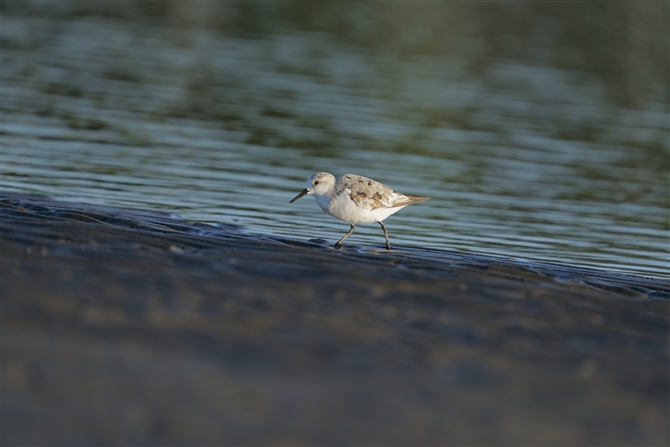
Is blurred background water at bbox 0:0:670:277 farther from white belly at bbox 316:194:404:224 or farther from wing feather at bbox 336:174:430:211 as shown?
wing feather at bbox 336:174:430:211

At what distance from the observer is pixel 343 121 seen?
78.3 ft

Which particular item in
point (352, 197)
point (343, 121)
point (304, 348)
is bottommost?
point (304, 348)

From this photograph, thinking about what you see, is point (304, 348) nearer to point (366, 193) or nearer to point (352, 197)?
point (352, 197)

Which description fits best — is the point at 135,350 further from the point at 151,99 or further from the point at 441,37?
the point at 441,37

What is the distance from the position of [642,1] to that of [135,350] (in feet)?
166

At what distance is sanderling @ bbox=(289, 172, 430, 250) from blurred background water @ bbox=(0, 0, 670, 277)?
2.10 metres

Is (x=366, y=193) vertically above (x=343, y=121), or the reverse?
(x=366, y=193)

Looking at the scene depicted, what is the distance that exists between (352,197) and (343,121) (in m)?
11.9

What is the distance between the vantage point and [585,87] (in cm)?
3216

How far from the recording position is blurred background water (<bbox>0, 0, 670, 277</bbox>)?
16.3m

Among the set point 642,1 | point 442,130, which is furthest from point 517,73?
point 642,1

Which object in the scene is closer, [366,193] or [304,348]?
[304,348]

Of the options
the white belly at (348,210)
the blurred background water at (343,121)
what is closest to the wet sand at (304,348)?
the white belly at (348,210)

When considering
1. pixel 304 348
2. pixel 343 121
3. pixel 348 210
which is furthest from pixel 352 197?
pixel 343 121
